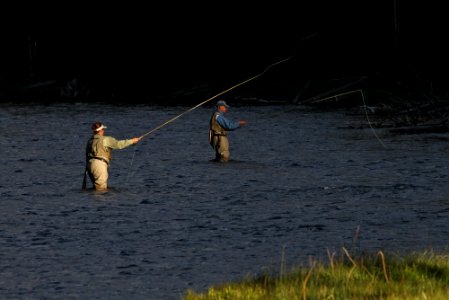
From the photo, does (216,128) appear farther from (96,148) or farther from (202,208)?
(202,208)

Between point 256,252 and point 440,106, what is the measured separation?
21779 mm

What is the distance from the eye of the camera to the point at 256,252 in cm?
1289

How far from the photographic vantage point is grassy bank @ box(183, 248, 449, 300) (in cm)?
895

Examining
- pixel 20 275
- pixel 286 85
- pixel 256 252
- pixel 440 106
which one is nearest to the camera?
pixel 20 275

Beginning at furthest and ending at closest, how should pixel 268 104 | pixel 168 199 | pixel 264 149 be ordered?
pixel 268 104 < pixel 264 149 < pixel 168 199

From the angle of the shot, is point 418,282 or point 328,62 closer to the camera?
point 418,282

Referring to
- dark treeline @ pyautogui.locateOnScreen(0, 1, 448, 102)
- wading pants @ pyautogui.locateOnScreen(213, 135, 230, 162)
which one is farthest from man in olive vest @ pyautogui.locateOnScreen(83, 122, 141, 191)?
dark treeline @ pyautogui.locateOnScreen(0, 1, 448, 102)

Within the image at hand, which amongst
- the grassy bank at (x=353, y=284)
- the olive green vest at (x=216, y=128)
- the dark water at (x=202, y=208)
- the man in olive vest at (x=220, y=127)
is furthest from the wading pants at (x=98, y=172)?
the grassy bank at (x=353, y=284)

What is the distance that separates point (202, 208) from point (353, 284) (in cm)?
790

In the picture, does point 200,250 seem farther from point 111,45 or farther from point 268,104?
point 111,45

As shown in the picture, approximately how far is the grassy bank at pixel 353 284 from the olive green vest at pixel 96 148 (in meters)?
7.80

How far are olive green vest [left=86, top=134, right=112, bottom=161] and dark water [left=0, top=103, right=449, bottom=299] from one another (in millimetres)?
657

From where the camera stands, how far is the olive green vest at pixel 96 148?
58.7 feet

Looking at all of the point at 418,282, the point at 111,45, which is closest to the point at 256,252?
the point at 418,282
